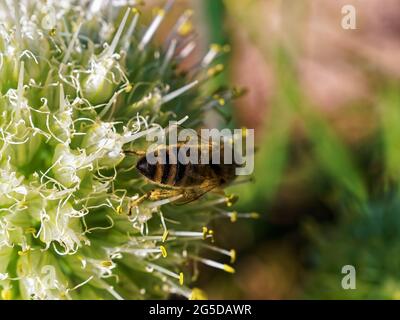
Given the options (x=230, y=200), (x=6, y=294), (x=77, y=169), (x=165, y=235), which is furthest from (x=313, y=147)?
(x=6, y=294)

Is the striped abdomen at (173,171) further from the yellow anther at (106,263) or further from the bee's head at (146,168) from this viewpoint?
the yellow anther at (106,263)

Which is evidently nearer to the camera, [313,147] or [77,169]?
[77,169]

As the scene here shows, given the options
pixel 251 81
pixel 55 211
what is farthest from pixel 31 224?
pixel 251 81

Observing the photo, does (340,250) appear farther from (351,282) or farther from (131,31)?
(131,31)

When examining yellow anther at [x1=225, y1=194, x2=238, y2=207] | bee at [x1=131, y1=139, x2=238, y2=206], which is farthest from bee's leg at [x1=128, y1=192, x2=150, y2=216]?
yellow anther at [x1=225, y1=194, x2=238, y2=207]

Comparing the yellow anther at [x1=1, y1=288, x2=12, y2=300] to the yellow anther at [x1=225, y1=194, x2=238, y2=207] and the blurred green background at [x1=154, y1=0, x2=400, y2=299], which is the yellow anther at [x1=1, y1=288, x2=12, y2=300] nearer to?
the yellow anther at [x1=225, y1=194, x2=238, y2=207]

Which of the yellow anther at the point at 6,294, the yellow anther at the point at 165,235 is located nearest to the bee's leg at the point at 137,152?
the yellow anther at the point at 165,235

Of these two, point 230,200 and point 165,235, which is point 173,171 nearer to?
point 165,235
